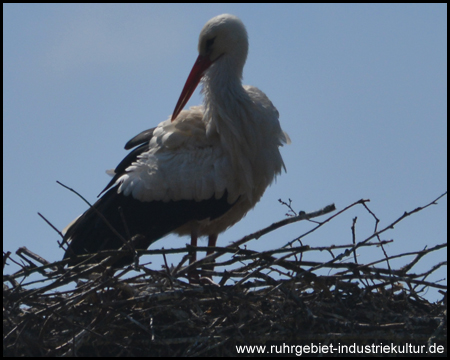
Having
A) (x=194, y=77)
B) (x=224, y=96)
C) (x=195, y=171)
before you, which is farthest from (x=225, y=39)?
(x=195, y=171)

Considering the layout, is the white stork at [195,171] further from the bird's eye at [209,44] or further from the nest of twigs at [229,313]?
the nest of twigs at [229,313]

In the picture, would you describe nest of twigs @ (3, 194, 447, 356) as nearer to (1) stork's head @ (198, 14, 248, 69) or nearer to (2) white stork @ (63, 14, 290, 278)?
(2) white stork @ (63, 14, 290, 278)

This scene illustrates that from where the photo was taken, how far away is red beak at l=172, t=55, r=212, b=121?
15.7 ft

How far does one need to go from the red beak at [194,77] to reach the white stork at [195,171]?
14cm

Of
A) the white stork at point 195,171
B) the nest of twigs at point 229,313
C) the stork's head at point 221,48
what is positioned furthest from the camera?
the stork's head at point 221,48

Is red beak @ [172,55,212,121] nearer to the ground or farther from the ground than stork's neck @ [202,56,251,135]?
farther from the ground

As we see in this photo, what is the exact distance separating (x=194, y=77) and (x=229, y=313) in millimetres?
2067

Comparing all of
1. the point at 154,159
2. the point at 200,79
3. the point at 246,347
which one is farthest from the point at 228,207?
the point at 246,347

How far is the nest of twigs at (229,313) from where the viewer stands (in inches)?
121

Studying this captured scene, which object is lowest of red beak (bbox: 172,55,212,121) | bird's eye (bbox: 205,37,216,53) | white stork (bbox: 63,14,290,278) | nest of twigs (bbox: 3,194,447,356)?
nest of twigs (bbox: 3,194,447,356)

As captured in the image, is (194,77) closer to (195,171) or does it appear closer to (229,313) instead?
(195,171)

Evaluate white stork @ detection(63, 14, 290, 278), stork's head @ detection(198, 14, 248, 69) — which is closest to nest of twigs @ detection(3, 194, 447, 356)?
white stork @ detection(63, 14, 290, 278)

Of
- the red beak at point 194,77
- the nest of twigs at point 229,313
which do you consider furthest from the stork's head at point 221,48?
the nest of twigs at point 229,313

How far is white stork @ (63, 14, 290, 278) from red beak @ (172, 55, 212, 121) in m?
0.14
